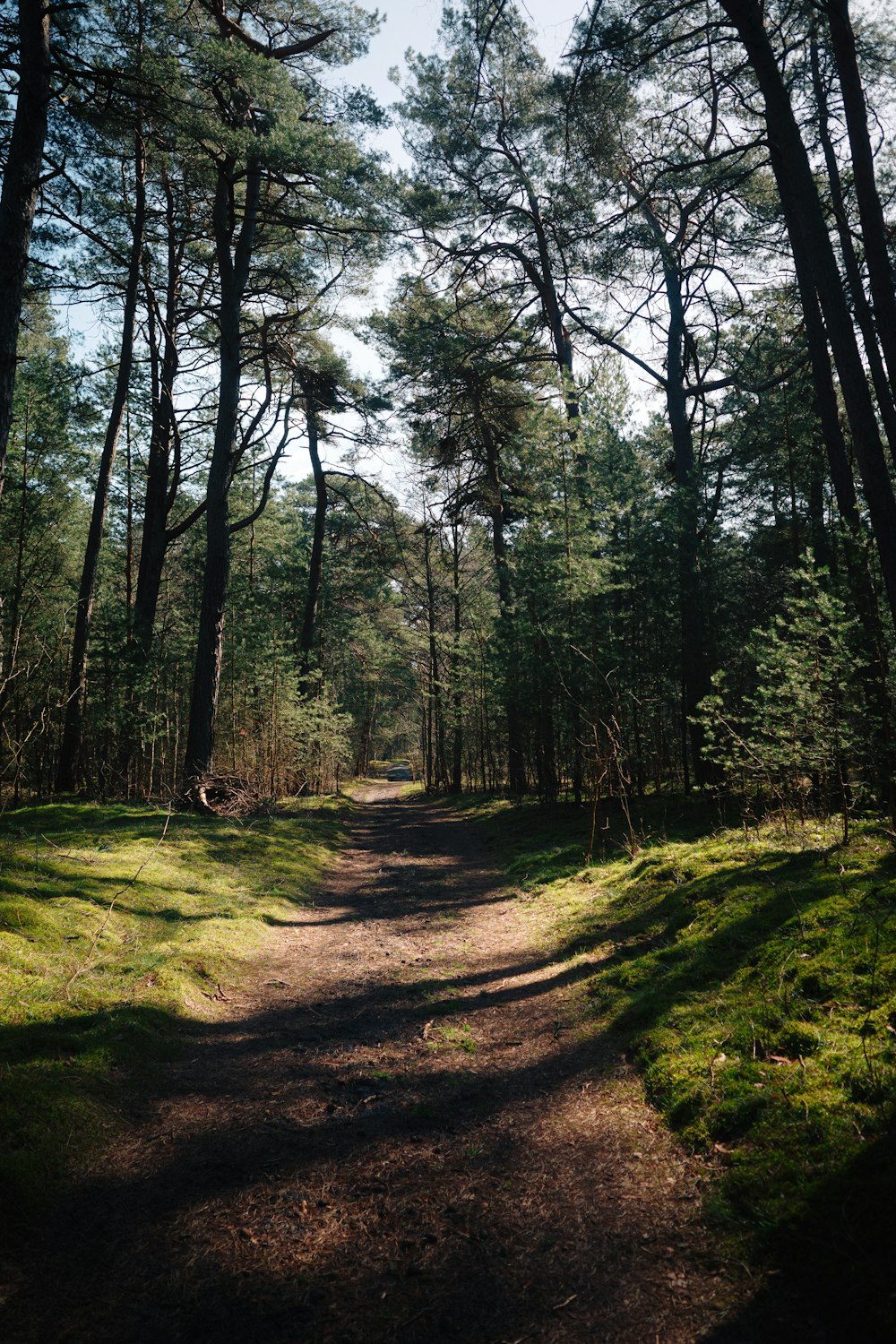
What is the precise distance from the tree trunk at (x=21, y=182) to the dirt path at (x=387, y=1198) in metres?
4.96

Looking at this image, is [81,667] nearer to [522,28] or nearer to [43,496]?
[43,496]

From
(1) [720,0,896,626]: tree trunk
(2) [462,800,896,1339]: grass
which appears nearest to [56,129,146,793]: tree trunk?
(2) [462,800,896,1339]: grass

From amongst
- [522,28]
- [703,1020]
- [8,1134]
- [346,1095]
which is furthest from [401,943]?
[522,28]

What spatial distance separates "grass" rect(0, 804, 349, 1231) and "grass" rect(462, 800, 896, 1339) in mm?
2686

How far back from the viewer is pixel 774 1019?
3238 mm

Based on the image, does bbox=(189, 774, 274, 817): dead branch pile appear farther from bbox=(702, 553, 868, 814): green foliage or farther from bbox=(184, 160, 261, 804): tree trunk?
bbox=(702, 553, 868, 814): green foliage

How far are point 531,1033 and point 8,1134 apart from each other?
2855 mm

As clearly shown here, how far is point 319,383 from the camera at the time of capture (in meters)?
15.6

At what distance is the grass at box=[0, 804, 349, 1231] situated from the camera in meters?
2.94

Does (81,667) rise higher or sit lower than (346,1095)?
higher

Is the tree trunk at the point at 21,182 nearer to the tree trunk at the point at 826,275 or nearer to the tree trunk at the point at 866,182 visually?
the tree trunk at the point at 826,275

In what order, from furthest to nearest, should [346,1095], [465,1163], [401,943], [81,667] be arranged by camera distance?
[81,667] → [401,943] → [346,1095] → [465,1163]

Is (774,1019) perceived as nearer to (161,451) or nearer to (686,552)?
(686,552)

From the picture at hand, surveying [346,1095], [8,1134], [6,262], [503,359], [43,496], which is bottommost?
[346,1095]
